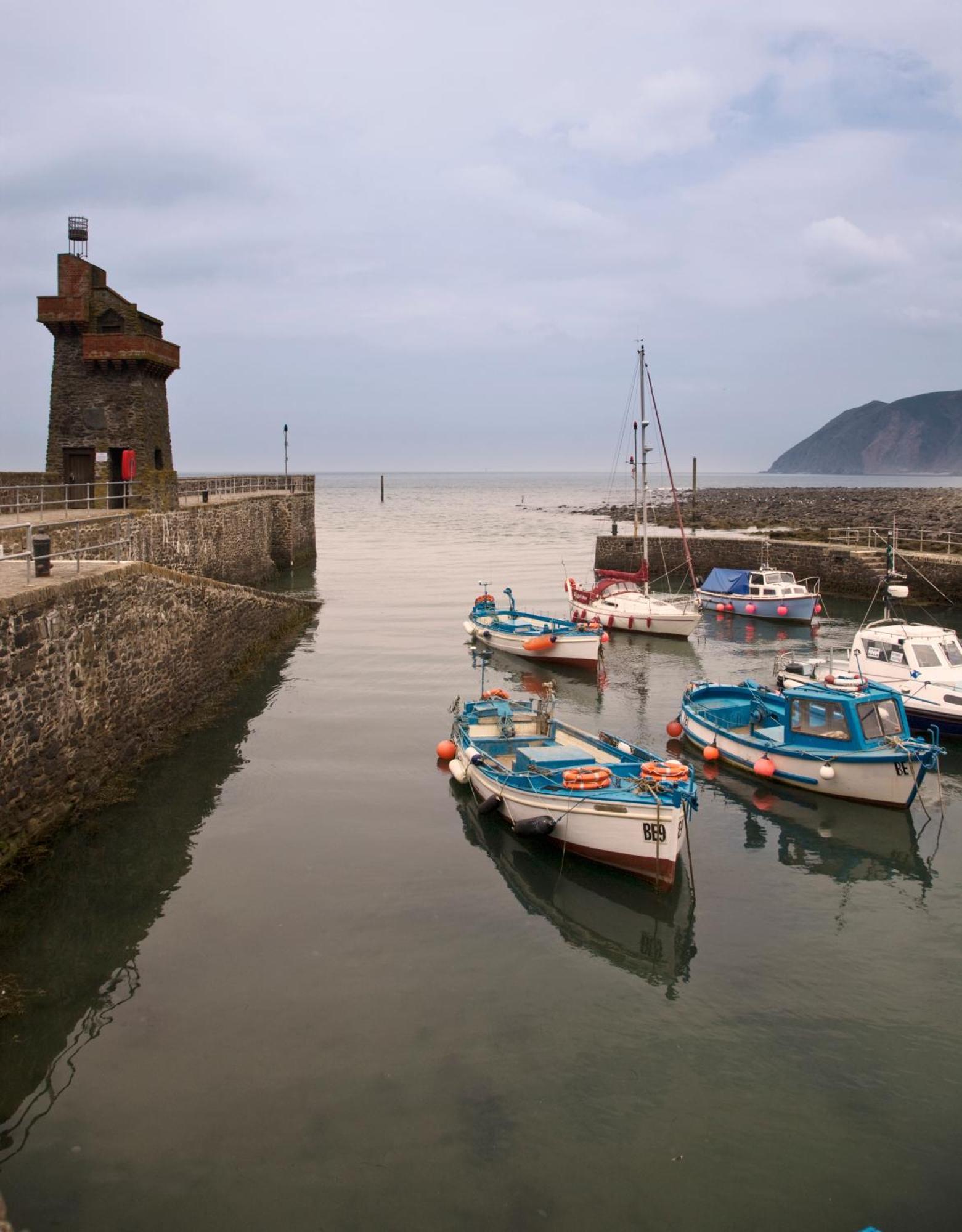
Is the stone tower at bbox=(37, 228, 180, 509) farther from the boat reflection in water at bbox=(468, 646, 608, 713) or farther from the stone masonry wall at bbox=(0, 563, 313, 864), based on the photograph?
the boat reflection in water at bbox=(468, 646, 608, 713)

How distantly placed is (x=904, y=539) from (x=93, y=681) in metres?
42.8

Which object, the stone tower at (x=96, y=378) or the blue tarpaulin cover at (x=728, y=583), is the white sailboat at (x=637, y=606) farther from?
the stone tower at (x=96, y=378)

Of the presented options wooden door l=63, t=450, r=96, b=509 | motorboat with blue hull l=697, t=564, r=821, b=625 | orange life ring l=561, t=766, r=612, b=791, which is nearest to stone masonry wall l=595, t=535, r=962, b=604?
motorboat with blue hull l=697, t=564, r=821, b=625

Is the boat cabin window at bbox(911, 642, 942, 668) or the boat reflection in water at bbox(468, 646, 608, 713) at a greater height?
the boat cabin window at bbox(911, 642, 942, 668)

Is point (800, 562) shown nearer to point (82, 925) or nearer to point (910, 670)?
point (910, 670)

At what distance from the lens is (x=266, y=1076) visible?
9.17 m

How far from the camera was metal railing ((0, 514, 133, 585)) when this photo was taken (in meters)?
15.6

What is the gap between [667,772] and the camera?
1408 cm

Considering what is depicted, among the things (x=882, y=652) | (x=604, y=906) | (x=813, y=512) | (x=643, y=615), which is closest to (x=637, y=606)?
(x=643, y=615)

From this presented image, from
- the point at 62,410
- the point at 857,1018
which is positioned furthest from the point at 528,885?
the point at 62,410

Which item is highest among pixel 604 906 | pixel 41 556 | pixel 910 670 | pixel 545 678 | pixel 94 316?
pixel 94 316

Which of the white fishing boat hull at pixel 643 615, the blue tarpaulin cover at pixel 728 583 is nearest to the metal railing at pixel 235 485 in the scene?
the white fishing boat hull at pixel 643 615

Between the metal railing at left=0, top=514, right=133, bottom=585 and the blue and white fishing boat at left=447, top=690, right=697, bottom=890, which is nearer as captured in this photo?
the blue and white fishing boat at left=447, top=690, right=697, bottom=890

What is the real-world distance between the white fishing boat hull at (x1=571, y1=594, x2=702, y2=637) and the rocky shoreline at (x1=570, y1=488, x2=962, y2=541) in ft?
74.8
